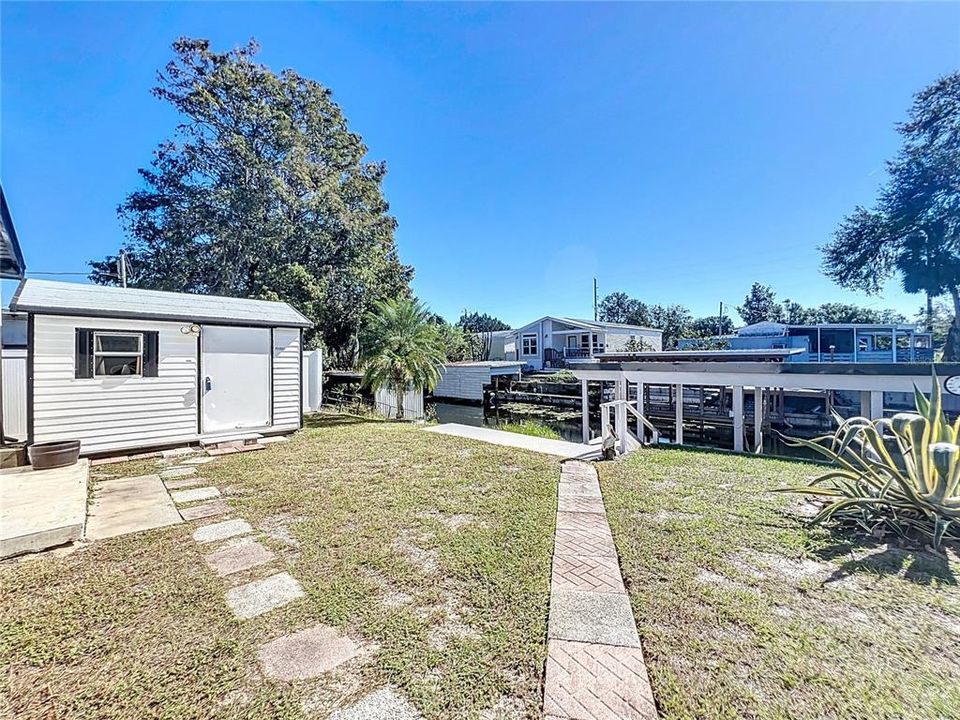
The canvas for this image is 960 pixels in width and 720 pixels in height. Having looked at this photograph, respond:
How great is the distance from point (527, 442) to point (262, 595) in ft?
17.9

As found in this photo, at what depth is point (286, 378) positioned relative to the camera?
8.59 m

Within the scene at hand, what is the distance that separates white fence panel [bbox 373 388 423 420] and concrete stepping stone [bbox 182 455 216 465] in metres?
5.30

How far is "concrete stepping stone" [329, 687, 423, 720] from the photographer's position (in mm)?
1678

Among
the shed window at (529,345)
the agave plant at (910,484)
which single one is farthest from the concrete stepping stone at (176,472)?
the shed window at (529,345)

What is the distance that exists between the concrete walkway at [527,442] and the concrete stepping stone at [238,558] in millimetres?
4430

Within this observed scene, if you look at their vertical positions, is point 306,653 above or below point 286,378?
below

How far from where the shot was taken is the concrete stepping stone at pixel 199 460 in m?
6.14

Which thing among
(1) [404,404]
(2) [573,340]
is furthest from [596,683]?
(2) [573,340]

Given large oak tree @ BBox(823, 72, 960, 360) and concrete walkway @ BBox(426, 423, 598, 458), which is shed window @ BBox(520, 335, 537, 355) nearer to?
large oak tree @ BBox(823, 72, 960, 360)

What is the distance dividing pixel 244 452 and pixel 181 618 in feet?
17.1

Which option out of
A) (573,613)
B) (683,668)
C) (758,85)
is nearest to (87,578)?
(573,613)

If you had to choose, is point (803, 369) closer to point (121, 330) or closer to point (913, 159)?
point (121, 330)

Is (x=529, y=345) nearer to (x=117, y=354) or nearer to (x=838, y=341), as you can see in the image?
(x=838, y=341)

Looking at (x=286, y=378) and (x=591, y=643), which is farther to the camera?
(x=286, y=378)
